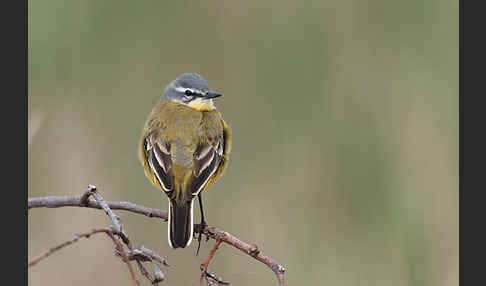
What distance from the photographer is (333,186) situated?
6250 millimetres

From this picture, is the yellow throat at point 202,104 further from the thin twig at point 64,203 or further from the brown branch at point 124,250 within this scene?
the brown branch at point 124,250

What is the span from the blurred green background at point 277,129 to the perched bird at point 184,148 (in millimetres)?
961

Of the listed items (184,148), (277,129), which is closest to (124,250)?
(184,148)

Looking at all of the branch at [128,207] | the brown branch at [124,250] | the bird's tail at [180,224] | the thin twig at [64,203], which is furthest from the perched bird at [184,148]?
the brown branch at [124,250]

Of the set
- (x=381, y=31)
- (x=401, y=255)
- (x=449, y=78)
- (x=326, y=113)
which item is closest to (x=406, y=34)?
(x=381, y=31)

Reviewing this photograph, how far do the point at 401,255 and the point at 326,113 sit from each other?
1.66m

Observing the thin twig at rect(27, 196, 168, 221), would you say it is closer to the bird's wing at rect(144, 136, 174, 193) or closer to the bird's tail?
the bird's tail

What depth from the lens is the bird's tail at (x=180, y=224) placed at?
383 centimetres

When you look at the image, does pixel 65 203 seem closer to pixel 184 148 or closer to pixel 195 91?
pixel 184 148

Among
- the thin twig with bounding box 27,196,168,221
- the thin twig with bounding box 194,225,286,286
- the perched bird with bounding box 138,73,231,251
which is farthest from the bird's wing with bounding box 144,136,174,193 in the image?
the thin twig with bounding box 194,225,286,286

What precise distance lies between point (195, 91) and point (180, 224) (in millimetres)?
1861

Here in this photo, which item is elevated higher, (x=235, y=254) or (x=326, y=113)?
(x=326, y=113)

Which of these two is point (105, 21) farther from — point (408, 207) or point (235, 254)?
point (408, 207)

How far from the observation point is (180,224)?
3947 mm
